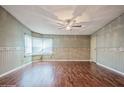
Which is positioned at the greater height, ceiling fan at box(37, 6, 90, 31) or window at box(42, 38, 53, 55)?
ceiling fan at box(37, 6, 90, 31)

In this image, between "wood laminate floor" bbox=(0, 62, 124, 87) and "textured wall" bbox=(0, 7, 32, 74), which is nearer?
"wood laminate floor" bbox=(0, 62, 124, 87)

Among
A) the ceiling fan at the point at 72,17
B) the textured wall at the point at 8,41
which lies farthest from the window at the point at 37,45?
the ceiling fan at the point at 72,17

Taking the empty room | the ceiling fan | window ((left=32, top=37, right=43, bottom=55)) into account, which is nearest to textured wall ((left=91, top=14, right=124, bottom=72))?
the empty room

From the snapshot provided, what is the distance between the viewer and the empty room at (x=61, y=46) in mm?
4785

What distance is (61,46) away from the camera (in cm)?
1305

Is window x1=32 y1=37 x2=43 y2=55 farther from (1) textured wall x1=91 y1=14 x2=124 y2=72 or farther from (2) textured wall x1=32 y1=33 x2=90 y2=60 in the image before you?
(1) textured wall x1=91 y1=14 x2=124 y2=72

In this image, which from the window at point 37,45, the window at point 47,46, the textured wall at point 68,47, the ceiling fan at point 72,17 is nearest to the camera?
the ceiling fan at point 72,17

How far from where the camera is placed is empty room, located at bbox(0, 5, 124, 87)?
4.79m

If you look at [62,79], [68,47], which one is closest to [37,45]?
[68,47]

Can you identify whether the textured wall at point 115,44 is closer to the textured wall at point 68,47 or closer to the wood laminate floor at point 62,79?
the wood laminate floor at point 62,79

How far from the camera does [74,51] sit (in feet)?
42.8

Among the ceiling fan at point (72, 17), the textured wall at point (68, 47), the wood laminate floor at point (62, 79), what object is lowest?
the wood laminate floor at point (62, 79)

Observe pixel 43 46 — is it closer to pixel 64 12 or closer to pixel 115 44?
pixel 115 44
